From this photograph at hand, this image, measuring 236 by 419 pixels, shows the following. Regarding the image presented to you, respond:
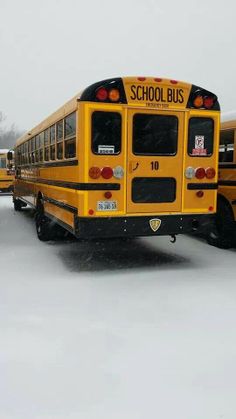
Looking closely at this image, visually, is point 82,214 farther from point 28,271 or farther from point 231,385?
point 231,385

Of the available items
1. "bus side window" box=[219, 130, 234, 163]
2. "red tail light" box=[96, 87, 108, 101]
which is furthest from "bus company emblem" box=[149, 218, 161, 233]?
"bus side window" box=[219, 130, 234, 163]

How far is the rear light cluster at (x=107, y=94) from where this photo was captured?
5.82m

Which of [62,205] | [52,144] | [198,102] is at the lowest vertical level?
[62,205]

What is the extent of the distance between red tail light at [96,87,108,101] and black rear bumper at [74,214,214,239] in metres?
1.53

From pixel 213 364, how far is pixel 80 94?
12.3 ft

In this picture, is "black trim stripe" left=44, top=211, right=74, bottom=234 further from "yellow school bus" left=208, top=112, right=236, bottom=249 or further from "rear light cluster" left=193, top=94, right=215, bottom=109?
"yellow school bus" left=208, top=112, right=236, bottom=249

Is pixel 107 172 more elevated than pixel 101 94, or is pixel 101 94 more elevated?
→ pixel 101 94

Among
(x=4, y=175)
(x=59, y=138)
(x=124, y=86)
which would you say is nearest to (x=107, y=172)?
(x=124, y=86)

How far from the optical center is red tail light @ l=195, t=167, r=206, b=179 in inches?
252

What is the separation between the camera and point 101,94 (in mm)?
5836

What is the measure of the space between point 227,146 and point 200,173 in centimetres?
176

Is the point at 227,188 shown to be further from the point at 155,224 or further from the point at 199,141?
the point at 155,224

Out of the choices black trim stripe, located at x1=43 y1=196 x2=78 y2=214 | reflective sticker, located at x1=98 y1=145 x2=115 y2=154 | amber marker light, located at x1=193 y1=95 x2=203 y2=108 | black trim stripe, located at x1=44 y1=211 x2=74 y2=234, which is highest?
amber marker light, located at x1=193 y1=95 x2=203 y2=108

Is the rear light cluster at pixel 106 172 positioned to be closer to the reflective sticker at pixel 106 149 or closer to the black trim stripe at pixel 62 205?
the reflective sticker at pixel 106 149
